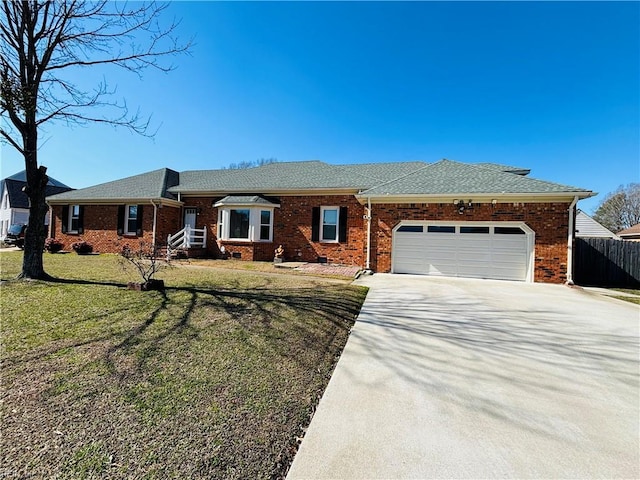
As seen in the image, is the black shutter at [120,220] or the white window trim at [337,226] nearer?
the white window trim at [337,226]

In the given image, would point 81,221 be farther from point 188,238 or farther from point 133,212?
point 188,238

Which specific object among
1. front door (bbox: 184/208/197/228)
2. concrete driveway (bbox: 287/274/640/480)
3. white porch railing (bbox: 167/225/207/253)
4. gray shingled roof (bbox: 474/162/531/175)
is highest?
gray shingled roof (bbox: 474/162/531/175)

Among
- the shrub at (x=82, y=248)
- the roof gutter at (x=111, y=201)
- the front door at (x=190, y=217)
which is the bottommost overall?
the shrub at (x=82, y=248)

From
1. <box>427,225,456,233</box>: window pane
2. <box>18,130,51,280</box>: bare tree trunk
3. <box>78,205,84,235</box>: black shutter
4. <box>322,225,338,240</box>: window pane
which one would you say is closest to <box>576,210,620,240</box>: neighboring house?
<box>427,225,456,233</box>: window pane

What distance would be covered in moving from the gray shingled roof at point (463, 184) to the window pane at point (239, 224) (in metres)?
6.12

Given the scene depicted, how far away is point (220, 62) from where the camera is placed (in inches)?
378

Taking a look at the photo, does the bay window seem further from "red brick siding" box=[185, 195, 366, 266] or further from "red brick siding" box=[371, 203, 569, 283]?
"red brick siding" box=[371, 203, 569, 283]

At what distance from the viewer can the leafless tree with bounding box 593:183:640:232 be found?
36469 mm

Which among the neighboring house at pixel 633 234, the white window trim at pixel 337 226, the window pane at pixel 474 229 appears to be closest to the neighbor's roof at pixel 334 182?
the white window trim at pixel 337 226

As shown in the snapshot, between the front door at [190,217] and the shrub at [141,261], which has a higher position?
the front door at [190,217]

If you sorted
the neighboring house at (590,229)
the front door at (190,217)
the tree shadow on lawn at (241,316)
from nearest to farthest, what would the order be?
1. the tree shadow on lawn at (241,316)
2. the front door at (190,217)
3. the neighboring house at (590,229)

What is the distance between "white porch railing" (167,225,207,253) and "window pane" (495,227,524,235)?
44.0 ft

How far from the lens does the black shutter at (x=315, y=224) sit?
44.4ft

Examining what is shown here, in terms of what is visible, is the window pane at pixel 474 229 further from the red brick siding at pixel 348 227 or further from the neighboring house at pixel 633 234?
the neighboring house at pixel 633 234
